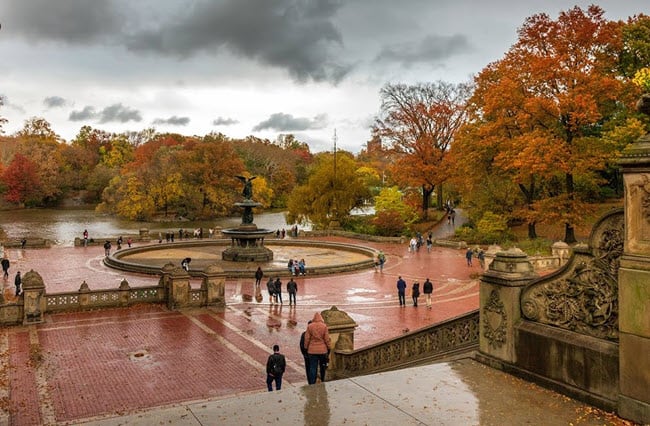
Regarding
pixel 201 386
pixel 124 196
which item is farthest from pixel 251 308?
pixel 124 196

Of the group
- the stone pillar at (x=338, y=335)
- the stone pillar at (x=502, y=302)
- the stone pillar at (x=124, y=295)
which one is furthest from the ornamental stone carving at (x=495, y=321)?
the stone pillar at (x=124, y=295)

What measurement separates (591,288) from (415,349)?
4049 mm

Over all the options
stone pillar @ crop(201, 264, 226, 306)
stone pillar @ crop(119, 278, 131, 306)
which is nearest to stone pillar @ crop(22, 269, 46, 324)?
stone pillar @ crop(119, 278, 131, 306)

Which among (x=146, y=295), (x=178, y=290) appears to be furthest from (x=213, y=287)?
(x=146, y=295)

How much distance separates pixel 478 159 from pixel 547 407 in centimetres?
3710

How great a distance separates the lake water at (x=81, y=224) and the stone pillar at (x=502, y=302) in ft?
145

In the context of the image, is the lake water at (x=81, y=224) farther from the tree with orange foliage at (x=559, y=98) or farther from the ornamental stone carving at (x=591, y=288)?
the ornamental stone carving at (x=591, y=288)

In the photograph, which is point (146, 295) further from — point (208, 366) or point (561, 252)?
point (561, 252)

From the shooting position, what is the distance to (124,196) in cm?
7569

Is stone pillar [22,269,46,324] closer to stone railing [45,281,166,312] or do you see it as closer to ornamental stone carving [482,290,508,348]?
stone railing [45,281,166,312]

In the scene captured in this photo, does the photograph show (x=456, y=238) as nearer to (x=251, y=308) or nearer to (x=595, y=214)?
(x=595, y=214)

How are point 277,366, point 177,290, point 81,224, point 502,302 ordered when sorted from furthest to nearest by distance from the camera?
point 81,224, point 177,290, point 277,366, point 502,302

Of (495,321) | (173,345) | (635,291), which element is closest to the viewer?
(635,291)

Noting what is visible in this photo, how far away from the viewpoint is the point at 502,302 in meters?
7.95
